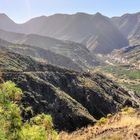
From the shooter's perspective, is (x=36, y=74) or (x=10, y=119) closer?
(x=10, y=119)

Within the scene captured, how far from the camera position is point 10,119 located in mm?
19922

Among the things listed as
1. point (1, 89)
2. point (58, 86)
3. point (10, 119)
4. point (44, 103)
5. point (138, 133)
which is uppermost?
point (58, 86)

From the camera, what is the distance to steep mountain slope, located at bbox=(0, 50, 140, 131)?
227ft

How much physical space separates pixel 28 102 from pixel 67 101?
33.7 feet

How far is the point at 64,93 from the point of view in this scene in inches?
3145

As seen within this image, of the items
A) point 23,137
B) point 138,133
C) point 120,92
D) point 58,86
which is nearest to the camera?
point 23,137

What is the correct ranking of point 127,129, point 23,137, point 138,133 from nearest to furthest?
point 23,137, point 138,133, point 127,129

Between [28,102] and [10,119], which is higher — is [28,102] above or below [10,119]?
above

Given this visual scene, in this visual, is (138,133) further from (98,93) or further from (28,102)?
(98,93)

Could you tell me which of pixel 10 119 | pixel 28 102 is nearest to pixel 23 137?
pixel 10 119

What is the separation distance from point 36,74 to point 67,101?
52.3 ft

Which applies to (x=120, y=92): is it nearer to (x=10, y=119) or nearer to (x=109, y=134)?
(x=109, y=134)

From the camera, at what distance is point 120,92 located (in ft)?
334

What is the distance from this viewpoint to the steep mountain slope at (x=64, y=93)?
227ft
